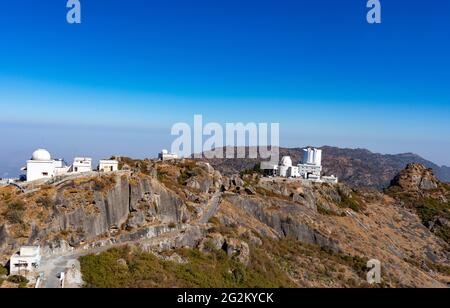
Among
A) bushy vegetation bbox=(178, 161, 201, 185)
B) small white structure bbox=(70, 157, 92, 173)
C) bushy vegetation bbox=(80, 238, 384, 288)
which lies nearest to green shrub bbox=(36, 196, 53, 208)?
bushy vegetation bbox=(80, 238, 384, 288)

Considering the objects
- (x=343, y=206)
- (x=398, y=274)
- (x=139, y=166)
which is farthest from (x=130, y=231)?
(x=343, y=206)

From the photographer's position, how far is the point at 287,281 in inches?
2454

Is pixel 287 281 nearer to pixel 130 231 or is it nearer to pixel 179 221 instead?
pixel 179 221

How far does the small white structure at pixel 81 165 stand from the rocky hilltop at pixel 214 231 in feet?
20.6

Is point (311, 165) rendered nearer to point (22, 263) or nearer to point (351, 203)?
point (351, 203)

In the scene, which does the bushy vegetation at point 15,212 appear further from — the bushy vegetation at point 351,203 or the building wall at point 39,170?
the bushy vegetation at point 351,203

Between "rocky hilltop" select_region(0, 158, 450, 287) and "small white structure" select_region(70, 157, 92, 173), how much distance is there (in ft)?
20.6

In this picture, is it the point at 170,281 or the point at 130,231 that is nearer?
the point at 170,281

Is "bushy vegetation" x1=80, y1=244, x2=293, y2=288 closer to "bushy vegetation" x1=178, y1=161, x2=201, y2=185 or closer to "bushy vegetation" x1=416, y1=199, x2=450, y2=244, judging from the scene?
"bushy vegetation" x1=178, y1=161, x2=201, y2=185

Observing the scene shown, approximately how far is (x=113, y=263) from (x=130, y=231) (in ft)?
31.9

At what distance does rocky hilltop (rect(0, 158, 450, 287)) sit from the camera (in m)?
50.0

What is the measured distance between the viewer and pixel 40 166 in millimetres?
61656

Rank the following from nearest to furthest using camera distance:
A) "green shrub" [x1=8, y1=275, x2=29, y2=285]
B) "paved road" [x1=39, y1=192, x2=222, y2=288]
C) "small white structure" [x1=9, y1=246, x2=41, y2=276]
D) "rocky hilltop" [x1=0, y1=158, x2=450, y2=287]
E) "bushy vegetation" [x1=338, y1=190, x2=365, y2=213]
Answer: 1. "green shrub" [x1=8, y1=275, x2=29, y2=285]
2. "paved road" [x1=39, y1=192, x2=222, y2=288]
3. "small white structure" [x1=9, y1=246, x2=41, y2=276]
4. "rocky hilltop" [x1=0, y1=158, x2=450, y2=287]
5. "bushy vegetation" [x1=338, y1=190, x2=365, y2=213]
